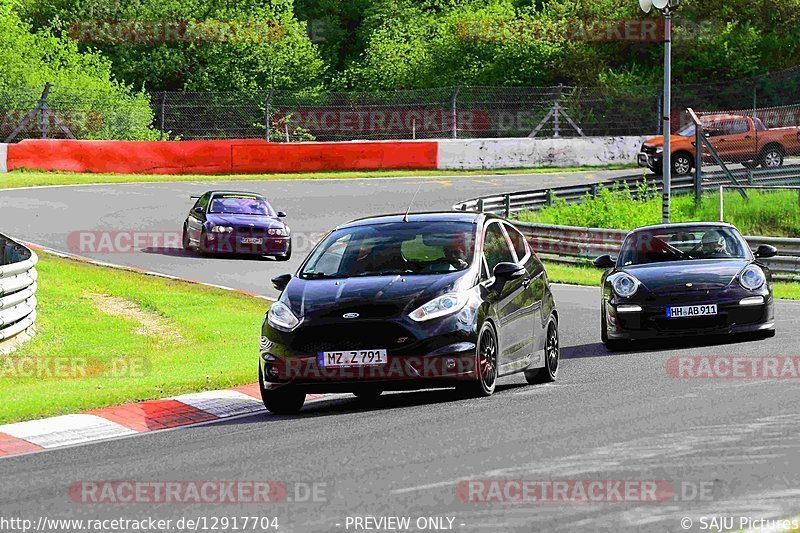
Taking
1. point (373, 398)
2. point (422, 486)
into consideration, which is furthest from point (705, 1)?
point (422, 486)

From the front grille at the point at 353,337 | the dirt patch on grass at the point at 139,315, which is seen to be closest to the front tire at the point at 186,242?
the dirt patch on grass at the point at 139,315

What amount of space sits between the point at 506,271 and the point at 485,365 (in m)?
0.99

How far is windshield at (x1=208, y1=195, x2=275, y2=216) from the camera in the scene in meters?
27.8

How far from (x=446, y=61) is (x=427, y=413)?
51817mm

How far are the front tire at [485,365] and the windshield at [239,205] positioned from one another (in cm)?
1712

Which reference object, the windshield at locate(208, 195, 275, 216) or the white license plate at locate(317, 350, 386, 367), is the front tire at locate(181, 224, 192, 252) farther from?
the white license plate at locate(317, 350, 386, 367)

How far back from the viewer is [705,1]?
193 feet

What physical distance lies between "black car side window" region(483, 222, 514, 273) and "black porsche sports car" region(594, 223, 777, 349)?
2993 millimetres

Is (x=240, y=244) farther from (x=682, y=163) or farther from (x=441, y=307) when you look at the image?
(x=682, y=163)

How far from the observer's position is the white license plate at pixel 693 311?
14688mm

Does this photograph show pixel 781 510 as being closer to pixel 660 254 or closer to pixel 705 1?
pixel 660 254

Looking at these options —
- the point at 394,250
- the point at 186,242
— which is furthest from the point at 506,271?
the point at 186,242

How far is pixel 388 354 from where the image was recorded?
10430 mm

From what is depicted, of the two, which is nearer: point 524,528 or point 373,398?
point 524,528
